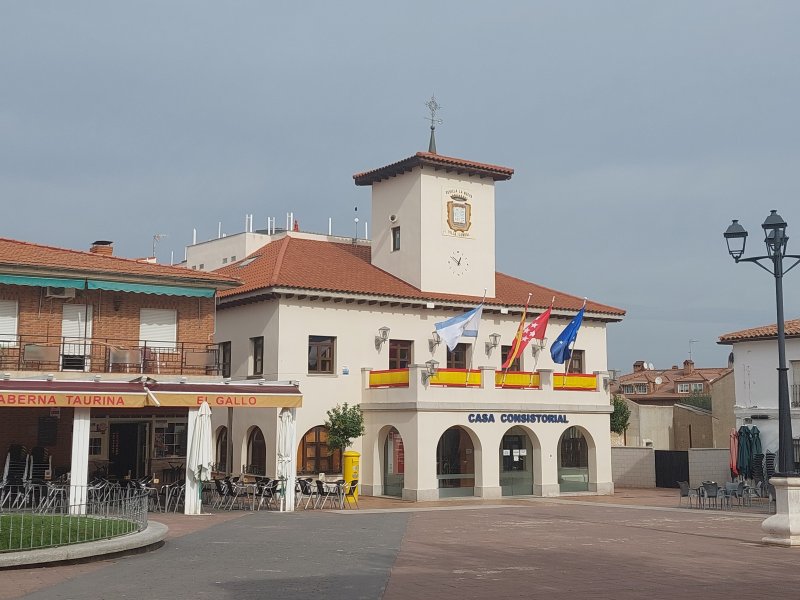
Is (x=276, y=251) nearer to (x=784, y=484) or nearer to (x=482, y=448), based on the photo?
(x=482, y=448)

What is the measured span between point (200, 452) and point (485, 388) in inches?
442

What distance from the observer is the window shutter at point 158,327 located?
1139 inches

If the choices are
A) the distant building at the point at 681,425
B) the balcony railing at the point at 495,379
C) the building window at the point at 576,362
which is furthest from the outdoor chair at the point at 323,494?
the distant building at the point at 681,425

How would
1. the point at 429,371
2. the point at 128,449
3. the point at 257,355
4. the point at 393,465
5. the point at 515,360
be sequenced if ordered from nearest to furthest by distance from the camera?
the point at 128,449 → the point at 429,371 → the point at 257,355 → the point at 393,465 → the point at 515,360

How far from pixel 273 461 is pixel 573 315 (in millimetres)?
13811

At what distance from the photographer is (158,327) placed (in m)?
29.2

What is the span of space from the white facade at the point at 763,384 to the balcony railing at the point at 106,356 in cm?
2033

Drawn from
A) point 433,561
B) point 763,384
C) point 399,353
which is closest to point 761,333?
point 763,384

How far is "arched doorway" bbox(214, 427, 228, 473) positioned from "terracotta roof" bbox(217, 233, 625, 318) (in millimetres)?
5042

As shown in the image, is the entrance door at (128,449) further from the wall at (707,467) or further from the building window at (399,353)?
the wall at (707,467)

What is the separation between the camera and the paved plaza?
1259 centimetres

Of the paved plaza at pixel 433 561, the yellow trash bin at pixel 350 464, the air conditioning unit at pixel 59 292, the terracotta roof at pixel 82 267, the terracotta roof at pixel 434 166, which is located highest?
the terracotta roof at pixel 434 166

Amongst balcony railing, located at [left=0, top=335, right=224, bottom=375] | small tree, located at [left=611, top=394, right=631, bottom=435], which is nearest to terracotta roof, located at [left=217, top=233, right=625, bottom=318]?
balcony railing, located at [left=0, top=335, right=224, bottom=375]

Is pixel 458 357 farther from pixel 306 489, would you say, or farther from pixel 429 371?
pixel 306 489
